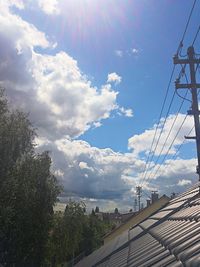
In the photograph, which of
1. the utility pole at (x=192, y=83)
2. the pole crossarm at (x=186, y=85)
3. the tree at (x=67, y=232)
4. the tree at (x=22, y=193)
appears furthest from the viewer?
the tree at (x=67, y=232)

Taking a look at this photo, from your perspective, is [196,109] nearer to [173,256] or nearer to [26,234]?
[173,256]

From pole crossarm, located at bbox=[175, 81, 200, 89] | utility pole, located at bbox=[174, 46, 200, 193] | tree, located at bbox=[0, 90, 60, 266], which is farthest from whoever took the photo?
tree, located at bbox=[0, 90, 60, 266]

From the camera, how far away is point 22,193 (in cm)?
2117

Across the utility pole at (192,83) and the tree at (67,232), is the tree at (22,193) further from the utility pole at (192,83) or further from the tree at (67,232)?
the tree at (67,232)

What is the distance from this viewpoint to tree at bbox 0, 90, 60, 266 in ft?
60.0

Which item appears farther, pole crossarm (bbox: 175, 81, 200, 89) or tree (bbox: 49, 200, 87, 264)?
tree (bbox: 49, 200, 87, 264)

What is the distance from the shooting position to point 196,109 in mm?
10766

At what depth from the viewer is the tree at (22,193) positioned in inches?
720

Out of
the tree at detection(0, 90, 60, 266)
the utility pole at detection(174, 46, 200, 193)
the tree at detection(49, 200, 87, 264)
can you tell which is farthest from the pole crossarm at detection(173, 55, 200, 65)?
the tree at detection(49, 200, 87, 264)

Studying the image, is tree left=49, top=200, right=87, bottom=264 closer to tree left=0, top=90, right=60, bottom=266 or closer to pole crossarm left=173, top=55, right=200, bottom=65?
tree left=0, top=90, right=60, bottom=266

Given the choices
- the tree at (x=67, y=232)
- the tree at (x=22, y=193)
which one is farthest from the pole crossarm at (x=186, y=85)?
the tree at (x=67, y=232)

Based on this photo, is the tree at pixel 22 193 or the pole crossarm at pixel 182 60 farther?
the tree at pixel 22 193

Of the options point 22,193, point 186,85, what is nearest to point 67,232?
point 22,193

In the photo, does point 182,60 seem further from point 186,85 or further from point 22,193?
point 22,193
